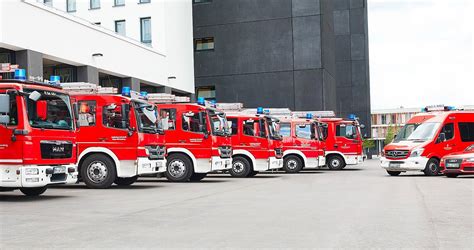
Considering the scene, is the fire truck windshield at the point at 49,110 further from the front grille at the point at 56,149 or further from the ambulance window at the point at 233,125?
the ambulance window at the point at 233,125

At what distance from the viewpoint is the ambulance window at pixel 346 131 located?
31.1 m

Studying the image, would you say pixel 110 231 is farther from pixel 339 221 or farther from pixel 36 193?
pixel 36 193

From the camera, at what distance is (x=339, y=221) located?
9.77m

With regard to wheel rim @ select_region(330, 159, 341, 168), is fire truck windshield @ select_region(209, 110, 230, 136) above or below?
above

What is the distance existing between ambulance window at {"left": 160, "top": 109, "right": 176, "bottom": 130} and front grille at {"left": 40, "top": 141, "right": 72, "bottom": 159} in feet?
20.9

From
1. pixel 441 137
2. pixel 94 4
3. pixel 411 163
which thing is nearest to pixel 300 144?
pixel 411 163

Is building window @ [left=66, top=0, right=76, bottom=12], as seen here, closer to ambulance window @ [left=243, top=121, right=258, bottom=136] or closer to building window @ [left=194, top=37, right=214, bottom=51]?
building window @ [left=194, top=37, right=214, bottom=51]

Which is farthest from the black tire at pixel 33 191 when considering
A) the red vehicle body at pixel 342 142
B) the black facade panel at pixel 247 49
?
the black facade panel at pixel 247 49

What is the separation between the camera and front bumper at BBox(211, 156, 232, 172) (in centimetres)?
2066

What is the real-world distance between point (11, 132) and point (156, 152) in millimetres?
5327

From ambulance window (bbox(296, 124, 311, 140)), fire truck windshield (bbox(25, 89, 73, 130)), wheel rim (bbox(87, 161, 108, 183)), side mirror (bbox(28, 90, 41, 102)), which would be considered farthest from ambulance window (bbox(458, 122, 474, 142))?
side mirror (bbox(28, 90, 41, 102))

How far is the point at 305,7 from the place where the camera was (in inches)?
1662

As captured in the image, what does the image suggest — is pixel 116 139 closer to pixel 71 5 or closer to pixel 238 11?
pixel 71 5

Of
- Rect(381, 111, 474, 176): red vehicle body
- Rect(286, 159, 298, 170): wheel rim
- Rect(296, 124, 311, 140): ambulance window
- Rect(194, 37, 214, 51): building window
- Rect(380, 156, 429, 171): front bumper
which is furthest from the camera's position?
Rect(194, 37, 214, 51): building window
